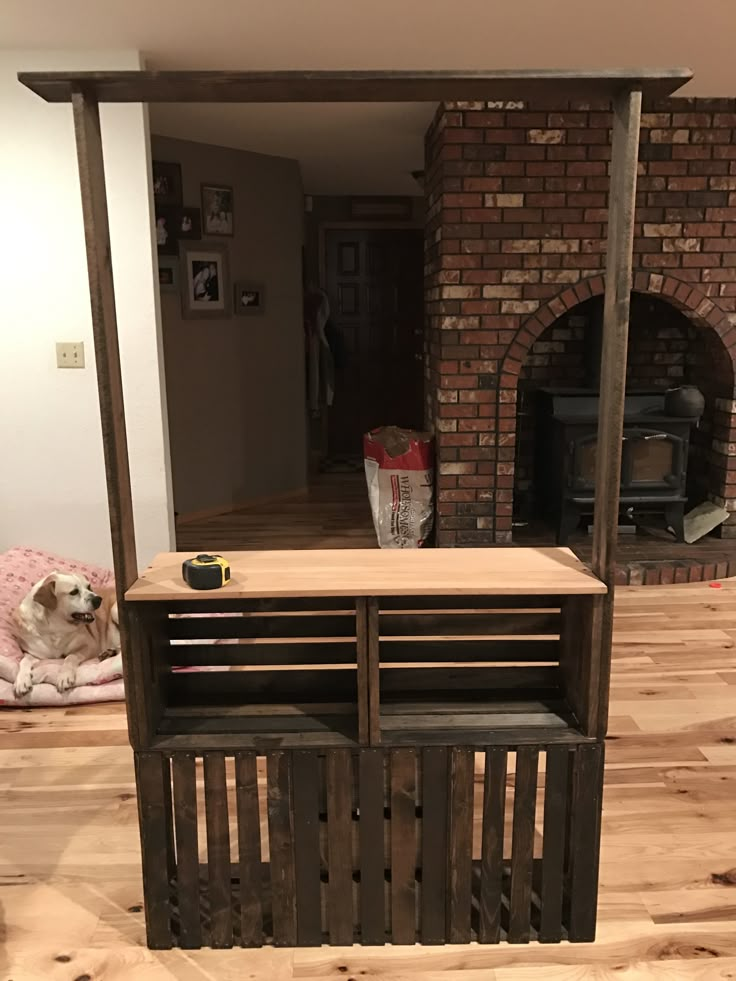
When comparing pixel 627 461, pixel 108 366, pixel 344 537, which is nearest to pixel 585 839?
pixel 108 366

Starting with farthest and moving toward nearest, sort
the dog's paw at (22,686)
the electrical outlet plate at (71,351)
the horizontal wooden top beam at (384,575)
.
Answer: the electrical outlet plate at (71,351), the dog's paw at (22,686), the horizontal wooden top beam at (384,575)

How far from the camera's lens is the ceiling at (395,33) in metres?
2.69

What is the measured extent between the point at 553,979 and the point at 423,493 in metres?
2.73

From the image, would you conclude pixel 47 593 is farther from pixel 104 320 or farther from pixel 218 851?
pixel 104 320

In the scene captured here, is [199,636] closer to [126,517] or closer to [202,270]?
[126,517]

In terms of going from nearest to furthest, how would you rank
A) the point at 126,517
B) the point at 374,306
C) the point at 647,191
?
the point at 126,517, the point at 647,191, the point at 374,306

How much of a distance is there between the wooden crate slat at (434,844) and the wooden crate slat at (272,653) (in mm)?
266

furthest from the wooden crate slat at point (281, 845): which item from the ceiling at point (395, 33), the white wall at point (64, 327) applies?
the ceiling at point (395, 33)

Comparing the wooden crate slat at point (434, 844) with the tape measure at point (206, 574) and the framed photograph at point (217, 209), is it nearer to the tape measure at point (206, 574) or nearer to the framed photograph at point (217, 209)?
the tape measure at point (206, 574)

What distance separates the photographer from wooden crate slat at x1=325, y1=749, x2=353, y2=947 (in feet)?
5.51

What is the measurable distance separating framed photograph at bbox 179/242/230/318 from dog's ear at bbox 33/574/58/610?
243 centimetres

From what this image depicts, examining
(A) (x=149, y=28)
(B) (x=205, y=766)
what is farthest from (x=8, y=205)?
(B) (x=205, y=766)

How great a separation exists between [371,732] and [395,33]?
2.47 metres

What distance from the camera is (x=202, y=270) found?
4.90 metres
